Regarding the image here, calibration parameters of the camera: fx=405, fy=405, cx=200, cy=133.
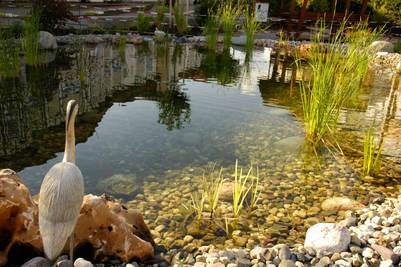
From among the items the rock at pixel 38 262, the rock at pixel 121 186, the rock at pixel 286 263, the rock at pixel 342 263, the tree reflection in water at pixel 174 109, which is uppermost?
the tree reflection in water at pixel 174 109

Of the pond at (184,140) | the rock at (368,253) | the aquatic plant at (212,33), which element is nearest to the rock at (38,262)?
the pond at (184,140)

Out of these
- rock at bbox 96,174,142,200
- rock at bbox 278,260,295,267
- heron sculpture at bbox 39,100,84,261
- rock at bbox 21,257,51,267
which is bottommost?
rock at bbox 96,174,142,200

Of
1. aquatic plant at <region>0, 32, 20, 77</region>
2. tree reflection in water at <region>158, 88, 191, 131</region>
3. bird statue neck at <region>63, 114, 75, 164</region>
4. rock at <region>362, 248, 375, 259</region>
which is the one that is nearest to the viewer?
bird statue neck at <region>63, 114, 75, 164</region>

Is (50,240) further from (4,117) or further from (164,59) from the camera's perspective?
(164,59)

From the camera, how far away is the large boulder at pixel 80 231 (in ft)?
8.83

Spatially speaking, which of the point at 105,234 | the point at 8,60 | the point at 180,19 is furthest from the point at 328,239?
the point at 180,19

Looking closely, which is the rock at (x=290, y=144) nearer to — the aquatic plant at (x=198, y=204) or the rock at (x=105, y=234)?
the aquatic plant at (x=198, y=204)

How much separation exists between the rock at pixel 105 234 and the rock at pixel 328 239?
1223 millimetres

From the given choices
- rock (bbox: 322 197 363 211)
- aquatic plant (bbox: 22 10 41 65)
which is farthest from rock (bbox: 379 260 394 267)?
aquatic plant (bbox: 22 10 41 65)

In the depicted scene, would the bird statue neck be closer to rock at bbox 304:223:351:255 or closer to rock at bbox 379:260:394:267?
rock at bbox 304:223:351:255

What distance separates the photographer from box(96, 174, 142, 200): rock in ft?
12.8

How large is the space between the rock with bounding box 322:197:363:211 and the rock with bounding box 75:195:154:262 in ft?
6.01

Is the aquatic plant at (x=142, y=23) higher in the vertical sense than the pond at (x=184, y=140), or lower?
higher

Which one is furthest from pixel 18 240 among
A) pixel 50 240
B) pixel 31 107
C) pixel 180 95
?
pixel 180 95
